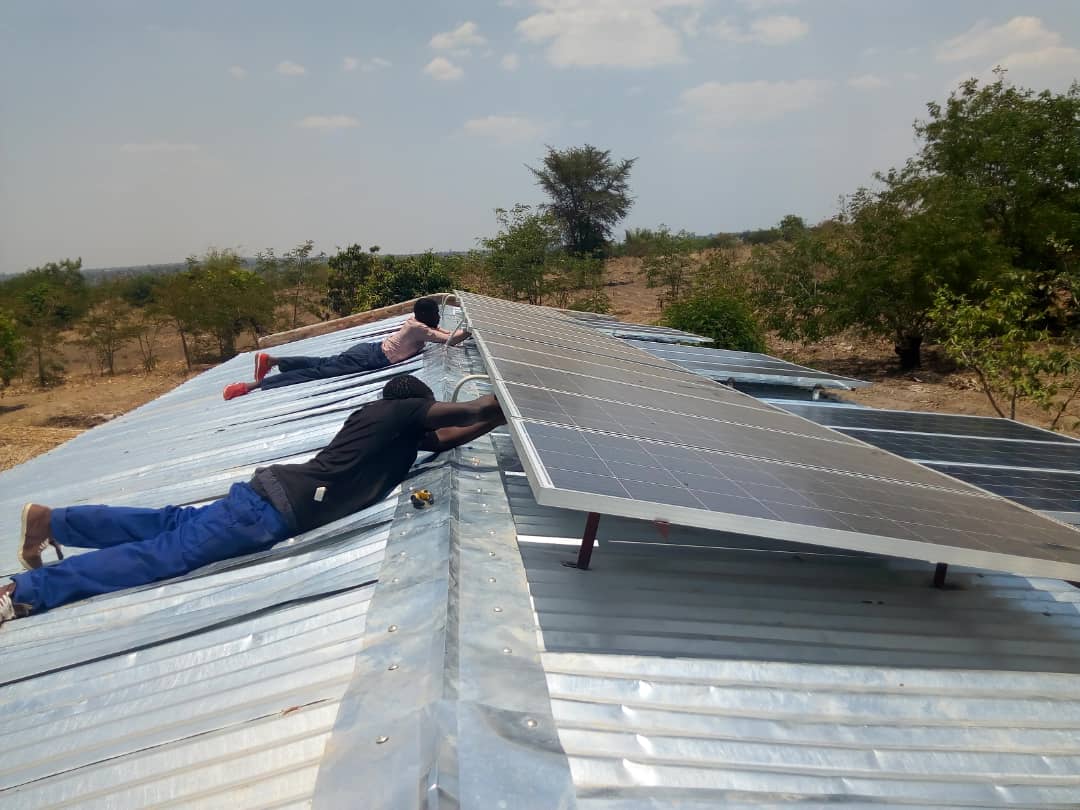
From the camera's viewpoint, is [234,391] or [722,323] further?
A: [722,323]

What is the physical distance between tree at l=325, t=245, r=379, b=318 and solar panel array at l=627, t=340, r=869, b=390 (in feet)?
73.2

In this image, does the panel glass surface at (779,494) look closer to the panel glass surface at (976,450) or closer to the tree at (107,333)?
the panel glass surface at (976,450)

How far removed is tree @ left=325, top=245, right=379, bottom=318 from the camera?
3169 cm

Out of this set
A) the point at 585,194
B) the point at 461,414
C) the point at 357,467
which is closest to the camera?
the point at 357,467

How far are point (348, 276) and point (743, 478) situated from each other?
31.7 metres

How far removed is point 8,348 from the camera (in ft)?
83.9

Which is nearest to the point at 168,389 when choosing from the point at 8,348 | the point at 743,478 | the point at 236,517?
the point at 8,348

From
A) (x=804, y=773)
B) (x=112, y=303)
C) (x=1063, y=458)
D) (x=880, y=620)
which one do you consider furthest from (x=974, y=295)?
(x=112, y=303)

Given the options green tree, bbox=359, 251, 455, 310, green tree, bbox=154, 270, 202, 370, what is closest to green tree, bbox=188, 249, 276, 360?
green tree, bbox=154, 270, 202, 370

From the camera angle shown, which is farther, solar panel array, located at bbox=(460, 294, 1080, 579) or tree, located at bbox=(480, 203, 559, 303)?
tree, located at bbox=(480, 203, 559, 303)

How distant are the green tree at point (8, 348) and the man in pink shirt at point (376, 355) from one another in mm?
23763

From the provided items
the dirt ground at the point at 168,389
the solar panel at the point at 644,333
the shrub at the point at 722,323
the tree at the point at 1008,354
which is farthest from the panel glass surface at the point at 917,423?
the shrub at the point at 722,323

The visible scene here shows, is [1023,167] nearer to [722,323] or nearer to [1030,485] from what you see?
[722,323]

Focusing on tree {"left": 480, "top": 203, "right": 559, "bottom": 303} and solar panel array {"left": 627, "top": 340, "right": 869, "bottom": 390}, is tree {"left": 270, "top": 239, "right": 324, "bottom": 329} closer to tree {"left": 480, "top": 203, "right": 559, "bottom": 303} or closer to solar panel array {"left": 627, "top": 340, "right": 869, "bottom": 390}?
tree {"left": 480, "top": 203, "right": 559, "bottom": 303}
